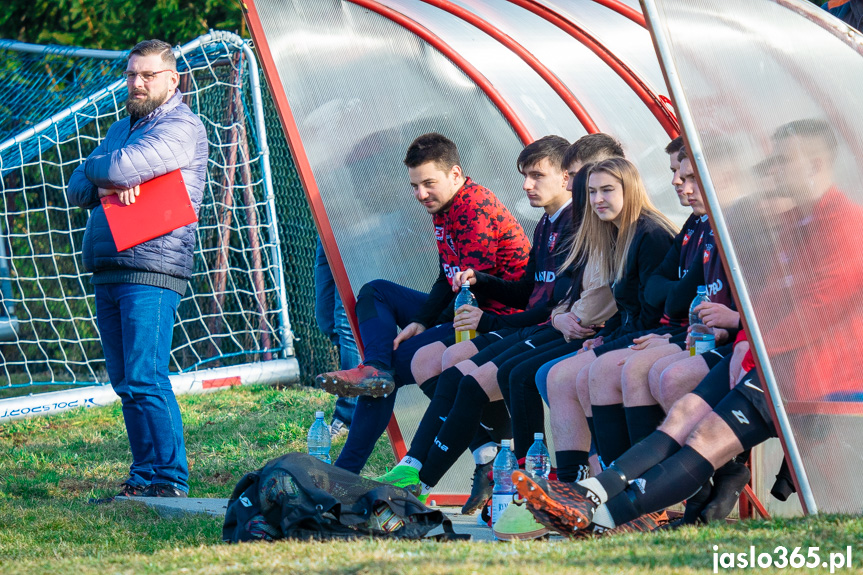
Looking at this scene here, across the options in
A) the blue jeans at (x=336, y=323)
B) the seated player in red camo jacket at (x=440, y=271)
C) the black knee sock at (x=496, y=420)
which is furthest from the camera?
the blue jeans at (x=336, y=323)

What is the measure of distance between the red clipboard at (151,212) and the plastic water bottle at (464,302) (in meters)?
1.36

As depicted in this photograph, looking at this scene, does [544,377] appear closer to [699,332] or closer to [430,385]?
[699,332]

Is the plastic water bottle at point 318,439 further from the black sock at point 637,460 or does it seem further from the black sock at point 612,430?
the black sock at point 637,460

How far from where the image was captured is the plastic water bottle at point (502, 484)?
4133 mm

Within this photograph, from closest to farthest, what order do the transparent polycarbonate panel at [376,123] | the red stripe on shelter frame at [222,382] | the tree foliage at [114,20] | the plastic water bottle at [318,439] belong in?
the plastic water bottle at [318,439]
the transparent polycarbonate panel at [376,123]
the red stripe on shelter frame at [222,382]
the tree foliage at [114,20]

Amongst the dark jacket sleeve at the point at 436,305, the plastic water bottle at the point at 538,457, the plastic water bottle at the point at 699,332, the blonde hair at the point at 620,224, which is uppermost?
the blonde hair at the point at 620,224

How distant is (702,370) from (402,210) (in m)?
2.65

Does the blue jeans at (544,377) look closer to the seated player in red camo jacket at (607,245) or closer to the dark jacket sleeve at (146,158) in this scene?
the seated player in red camo jacket at (607,245)

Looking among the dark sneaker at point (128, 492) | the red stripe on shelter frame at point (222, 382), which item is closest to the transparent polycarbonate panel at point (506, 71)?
the dark sneaker at point (128, 492)

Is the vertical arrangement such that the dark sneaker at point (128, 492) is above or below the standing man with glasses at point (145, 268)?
below

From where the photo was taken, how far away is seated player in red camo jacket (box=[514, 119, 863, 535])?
11.2ft

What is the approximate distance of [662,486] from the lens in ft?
11.2

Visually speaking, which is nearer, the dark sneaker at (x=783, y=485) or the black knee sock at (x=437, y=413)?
the dark sneaker at (x=783, y=485)

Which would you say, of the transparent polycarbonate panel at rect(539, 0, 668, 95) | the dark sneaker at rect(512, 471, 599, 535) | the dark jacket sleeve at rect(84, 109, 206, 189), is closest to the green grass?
the dark sneaker at rect(512, 471, 599, 535)
